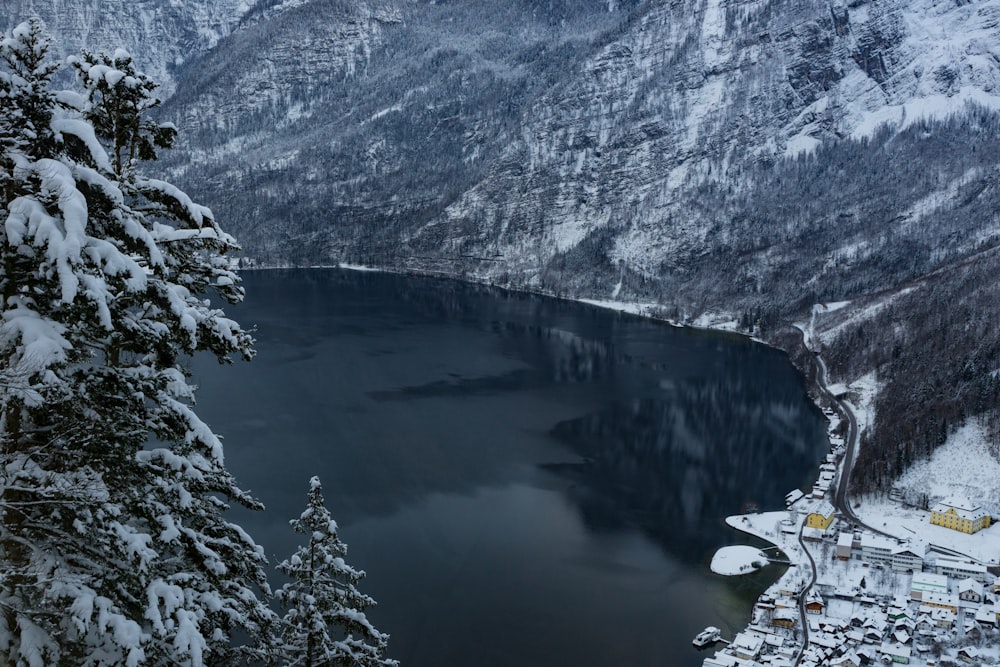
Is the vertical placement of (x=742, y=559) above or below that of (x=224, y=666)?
below

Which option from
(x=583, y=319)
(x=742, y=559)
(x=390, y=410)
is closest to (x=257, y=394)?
(x=390, y=410)

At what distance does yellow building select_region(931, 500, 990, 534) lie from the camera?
59031 mm

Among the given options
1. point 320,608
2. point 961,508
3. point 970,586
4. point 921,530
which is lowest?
point 921,530

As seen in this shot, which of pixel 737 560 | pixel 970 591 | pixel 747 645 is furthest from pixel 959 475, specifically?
pixel 747 645

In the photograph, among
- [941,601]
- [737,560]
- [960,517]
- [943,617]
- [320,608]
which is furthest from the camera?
[960,517]

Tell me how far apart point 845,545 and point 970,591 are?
26.3 feet

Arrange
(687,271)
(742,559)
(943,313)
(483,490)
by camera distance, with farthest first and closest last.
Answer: (687,271)
(943,313)
(483,490)
(742,559)

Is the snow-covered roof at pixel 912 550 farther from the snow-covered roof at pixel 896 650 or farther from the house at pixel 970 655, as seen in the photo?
the snow-covered roof at pixel 896 650

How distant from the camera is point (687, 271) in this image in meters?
185

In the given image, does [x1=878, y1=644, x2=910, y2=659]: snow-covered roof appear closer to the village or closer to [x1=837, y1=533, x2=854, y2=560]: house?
the village

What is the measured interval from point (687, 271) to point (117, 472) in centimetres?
18275

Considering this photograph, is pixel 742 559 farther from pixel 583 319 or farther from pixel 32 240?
pixel 583 319

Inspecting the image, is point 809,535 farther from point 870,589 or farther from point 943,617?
point 943,617

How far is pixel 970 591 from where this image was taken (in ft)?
160
